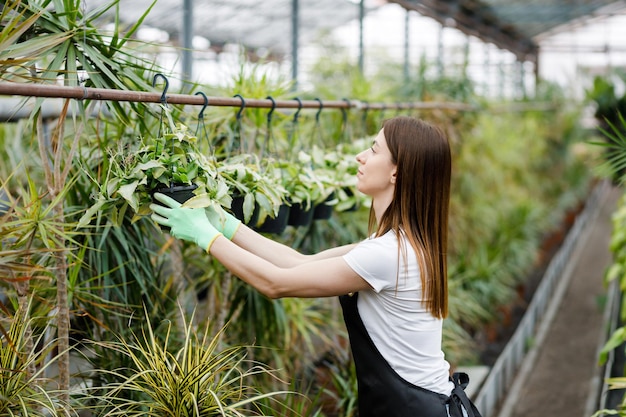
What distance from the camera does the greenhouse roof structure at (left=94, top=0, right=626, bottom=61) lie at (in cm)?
655

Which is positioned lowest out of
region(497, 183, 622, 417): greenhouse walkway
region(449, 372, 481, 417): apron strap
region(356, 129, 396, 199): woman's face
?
region(497, 183, 622, 417): greenhouse walkway

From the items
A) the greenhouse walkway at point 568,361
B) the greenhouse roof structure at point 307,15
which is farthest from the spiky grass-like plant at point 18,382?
the greenhouse walkway at point 568,361

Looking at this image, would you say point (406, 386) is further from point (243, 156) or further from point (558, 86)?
point (558, 86)

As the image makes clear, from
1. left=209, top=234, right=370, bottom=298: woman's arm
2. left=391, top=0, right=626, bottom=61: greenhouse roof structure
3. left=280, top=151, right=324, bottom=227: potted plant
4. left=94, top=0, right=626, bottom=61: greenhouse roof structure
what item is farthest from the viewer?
left=391, top=0, right=626, bottom=61: greenhouse roof structure

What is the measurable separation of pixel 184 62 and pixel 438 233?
2867 millimetres

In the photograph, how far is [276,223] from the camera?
2256mm

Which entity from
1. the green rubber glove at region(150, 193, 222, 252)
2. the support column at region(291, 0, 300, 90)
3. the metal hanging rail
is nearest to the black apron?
the green rubber glove at region(150, 193, 222, 252)

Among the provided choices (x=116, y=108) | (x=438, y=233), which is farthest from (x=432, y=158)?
(x=116, y=108)

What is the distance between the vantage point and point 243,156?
2285 mm

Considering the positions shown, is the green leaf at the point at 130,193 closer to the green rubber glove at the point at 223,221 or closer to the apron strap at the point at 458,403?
the green rubber glove at the point at 223,221

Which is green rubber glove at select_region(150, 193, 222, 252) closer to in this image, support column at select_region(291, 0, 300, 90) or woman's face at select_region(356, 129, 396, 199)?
woman's face at select_region(356, 129, 396, 199)

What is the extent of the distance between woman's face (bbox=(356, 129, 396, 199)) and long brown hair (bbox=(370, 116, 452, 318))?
22 millimetres

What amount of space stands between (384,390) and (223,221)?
0.59 meters

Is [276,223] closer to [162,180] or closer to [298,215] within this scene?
[298,215]
